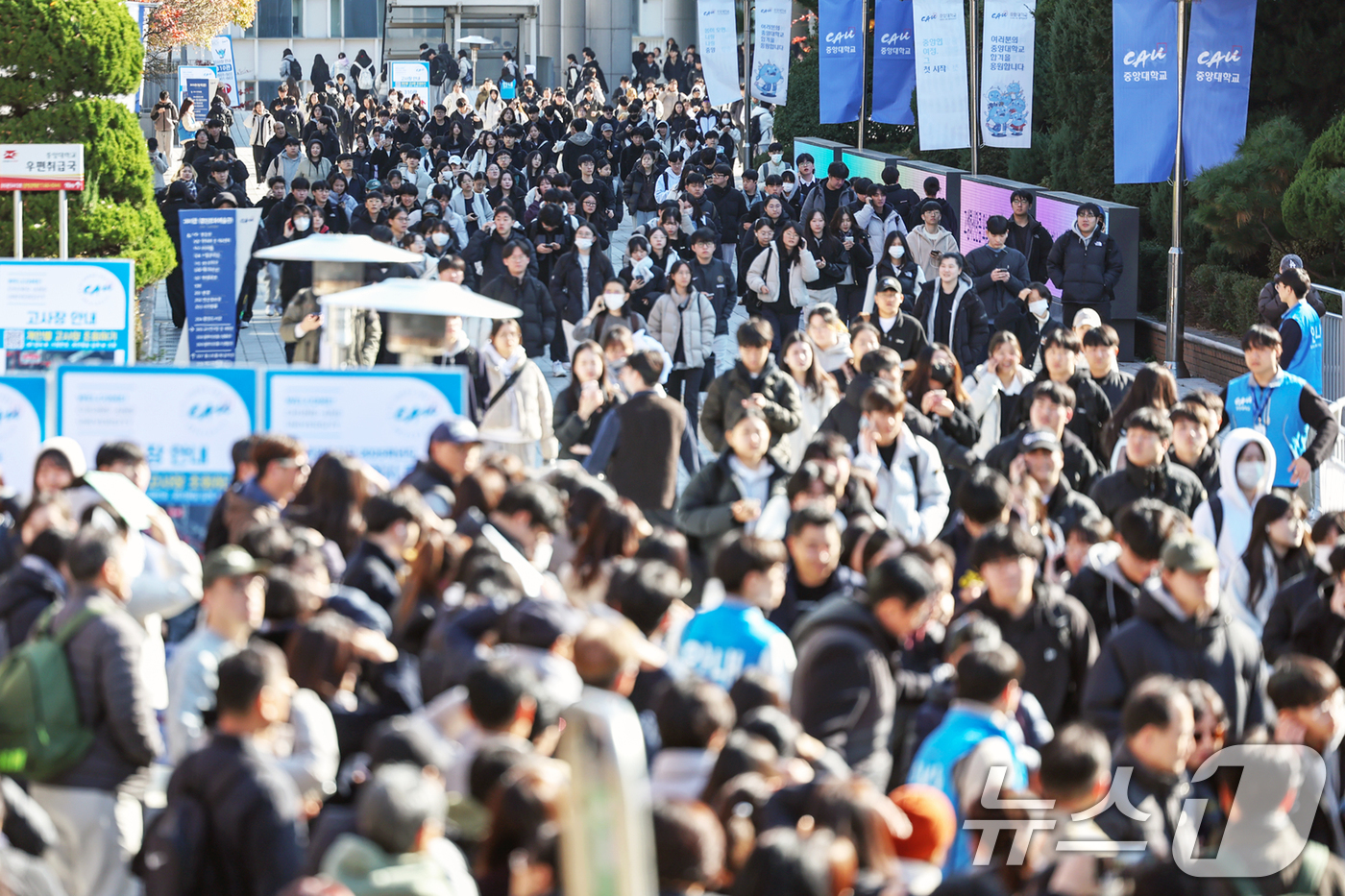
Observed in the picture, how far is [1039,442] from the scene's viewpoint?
27.1 ft

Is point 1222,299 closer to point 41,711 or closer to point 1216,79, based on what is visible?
point 1216,79

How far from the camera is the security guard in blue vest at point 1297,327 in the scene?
12422 mm

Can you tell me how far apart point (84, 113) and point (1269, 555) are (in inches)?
446

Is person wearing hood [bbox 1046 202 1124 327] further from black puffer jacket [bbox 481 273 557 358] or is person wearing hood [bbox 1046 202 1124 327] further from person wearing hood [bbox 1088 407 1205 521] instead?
person wearing hood [bbox 1088 407 1205 521]

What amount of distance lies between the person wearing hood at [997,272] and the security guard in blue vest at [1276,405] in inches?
162

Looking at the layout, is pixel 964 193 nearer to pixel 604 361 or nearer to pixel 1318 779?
pixel 604 361

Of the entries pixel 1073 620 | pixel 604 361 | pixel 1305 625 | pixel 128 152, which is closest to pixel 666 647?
pixel 1073 620

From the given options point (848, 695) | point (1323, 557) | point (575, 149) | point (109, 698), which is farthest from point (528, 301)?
point (575, 149)

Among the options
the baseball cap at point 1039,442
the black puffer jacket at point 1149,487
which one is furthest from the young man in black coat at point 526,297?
the black puffer jacket at point 1149,487

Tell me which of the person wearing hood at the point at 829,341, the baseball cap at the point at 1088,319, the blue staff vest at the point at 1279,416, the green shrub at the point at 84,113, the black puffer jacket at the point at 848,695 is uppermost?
the green shrub at the point at 84,113

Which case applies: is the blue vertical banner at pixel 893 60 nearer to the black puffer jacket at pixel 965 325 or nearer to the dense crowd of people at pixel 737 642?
the black puffer jacket at pixel 965 325

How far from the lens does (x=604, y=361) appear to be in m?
10.5

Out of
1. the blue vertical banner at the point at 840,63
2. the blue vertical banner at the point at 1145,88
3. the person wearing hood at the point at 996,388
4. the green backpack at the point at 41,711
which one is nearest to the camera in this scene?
the green backpack at the point at 41,711

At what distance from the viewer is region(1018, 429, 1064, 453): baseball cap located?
26.9ft
